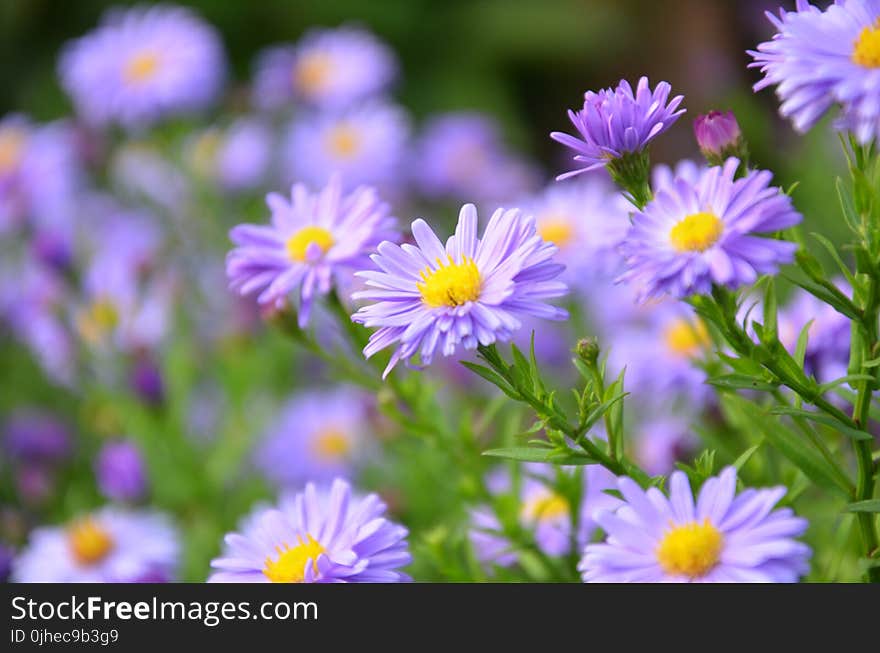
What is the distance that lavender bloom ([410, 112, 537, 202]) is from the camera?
1.69 metres

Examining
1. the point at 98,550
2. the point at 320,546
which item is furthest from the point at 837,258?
the point at 98,550

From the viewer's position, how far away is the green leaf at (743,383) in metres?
0.55

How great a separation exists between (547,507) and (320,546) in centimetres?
28

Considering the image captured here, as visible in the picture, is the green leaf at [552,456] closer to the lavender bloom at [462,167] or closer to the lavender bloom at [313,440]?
the lavender bloom at [313,440]

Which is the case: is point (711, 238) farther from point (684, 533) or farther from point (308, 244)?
point (308, 244)

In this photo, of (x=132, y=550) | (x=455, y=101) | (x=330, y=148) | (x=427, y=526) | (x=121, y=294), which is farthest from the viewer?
(x=455, y=101)

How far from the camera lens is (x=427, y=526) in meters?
1.14

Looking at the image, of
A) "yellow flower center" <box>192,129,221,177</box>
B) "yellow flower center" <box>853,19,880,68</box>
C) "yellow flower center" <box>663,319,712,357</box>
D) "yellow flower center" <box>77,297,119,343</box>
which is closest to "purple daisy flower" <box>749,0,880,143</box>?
"yellow flower center" <box>853,19,880,68</box>

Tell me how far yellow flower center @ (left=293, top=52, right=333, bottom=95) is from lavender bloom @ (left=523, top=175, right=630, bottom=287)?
1.47ft

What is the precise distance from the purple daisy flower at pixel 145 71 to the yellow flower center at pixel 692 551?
1043 millimetres

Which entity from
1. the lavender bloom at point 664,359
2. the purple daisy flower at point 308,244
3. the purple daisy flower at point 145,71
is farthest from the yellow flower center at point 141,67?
the purple daisy flower at point 308,244
